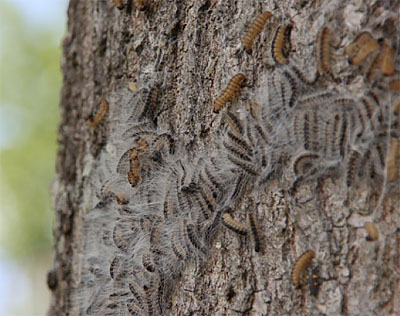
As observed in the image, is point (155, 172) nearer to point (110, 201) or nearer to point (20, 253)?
point (110, 201)

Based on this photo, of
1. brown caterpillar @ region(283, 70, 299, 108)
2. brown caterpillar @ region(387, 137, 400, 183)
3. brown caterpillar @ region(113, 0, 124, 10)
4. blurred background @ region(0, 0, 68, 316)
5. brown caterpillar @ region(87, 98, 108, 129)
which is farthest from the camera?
blurred background @ region(0, 0, 68, 316)

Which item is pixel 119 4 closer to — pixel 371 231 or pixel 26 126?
pixel 371 231

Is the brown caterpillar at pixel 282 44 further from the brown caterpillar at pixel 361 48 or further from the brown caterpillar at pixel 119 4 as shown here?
the brown caterpillar at pixel 119 4

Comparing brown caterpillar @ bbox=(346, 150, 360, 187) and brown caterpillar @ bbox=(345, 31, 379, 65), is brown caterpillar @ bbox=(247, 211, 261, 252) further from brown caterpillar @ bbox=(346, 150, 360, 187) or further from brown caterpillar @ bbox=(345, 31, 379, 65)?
brown caterpillar @ bbox=(345, 31, 379, 65)

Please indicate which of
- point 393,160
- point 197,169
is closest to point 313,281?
point 393,160

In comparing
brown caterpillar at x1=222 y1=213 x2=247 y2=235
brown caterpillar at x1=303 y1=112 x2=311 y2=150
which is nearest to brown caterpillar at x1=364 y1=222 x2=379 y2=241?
brown caterpillar at x1=303 y1=112 x2=311 y2=150
